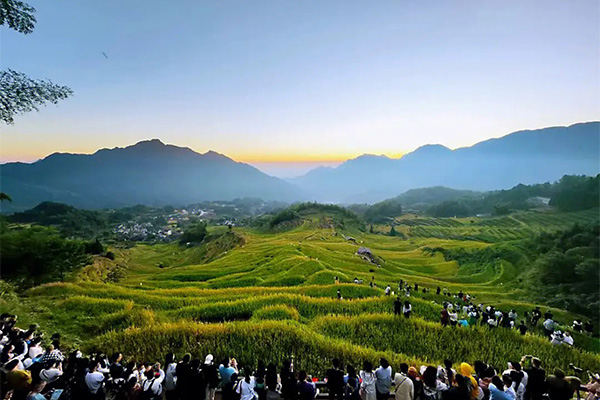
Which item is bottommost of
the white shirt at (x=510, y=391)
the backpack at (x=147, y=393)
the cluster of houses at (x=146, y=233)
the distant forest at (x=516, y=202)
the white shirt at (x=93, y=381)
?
the cluster of houses at (x=146, y=233)

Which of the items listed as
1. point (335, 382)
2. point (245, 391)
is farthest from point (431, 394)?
point (245, 391)

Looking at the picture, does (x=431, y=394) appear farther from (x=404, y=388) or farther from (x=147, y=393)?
(x=147, y=393)

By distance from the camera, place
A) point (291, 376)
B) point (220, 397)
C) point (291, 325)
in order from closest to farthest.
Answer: point (291, 376) < point (220, 397) < point (291, 325)

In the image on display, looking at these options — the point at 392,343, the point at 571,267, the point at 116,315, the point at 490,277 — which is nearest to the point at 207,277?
the point at 116,315

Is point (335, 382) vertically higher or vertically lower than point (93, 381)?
lower

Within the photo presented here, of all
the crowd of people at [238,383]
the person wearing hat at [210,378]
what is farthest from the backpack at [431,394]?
the person wearing hat at [210,378]

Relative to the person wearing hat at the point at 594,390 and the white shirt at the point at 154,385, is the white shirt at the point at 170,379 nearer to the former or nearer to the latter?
the white shirt at the point at 154,385

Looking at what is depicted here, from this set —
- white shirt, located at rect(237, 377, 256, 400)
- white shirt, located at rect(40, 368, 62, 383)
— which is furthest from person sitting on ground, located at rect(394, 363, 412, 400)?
white shirt, located at rect(40, 368, 62, 383)

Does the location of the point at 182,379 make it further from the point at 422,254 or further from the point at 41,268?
the point at 422,254
